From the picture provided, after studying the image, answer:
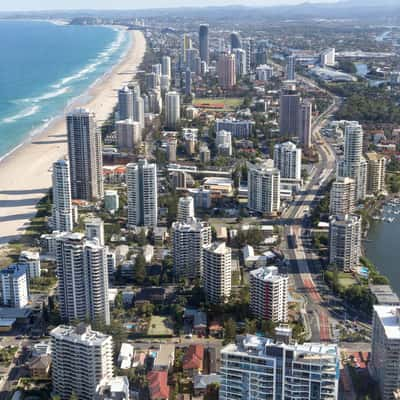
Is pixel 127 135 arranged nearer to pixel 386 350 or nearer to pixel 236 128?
pixel 236 128

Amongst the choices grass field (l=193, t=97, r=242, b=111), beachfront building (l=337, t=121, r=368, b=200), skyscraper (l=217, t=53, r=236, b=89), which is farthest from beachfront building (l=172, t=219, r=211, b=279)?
skyscraper (l=217, t=53, r=236, b=89)

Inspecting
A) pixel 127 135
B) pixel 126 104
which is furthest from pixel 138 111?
pixel 127 135

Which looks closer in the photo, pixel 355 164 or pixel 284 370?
pixel 284 370

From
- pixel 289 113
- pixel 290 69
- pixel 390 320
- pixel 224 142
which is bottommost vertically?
pixel 224 142

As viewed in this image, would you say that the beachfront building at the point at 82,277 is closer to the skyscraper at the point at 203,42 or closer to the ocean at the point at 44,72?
the ocean at the point at 44,72

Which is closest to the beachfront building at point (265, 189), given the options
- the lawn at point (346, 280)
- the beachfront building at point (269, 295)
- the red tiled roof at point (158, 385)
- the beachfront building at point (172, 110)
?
the lawn at point (346, 280)

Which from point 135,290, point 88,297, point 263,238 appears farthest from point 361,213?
point 88,297

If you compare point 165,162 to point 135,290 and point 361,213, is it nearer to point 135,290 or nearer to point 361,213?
point 361,213
